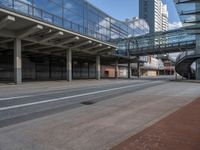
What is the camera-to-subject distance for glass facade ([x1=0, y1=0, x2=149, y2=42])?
25.6 meters

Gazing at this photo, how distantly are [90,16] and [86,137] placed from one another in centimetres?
3956

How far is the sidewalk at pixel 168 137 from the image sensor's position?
15.9 ft

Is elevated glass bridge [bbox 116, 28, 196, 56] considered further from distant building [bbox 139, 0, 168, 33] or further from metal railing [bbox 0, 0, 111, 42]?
distant building [bbox 139, 0, 168, 33]

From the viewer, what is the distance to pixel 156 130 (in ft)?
20.0

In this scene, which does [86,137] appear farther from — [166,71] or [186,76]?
[166,71]

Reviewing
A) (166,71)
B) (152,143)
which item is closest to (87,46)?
(152,143)

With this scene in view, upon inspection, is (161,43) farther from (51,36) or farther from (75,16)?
(51,36)

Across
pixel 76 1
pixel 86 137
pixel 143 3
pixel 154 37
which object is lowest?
pixel 86 137

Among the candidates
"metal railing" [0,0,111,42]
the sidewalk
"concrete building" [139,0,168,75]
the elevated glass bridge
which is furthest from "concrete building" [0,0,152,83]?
"concrete building" [139,0,168,75]

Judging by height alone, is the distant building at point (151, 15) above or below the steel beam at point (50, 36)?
above

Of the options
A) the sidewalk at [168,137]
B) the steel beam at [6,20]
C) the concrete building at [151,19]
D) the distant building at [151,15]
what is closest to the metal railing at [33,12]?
the steel beam at [6,20]

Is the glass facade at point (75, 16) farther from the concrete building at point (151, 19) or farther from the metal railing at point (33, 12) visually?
the concrete building at point (151, 19)

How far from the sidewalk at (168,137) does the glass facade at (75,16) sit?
18894 millimetres

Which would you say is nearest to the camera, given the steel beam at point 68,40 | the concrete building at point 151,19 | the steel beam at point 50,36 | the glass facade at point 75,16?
the glass facade at point 75,16
